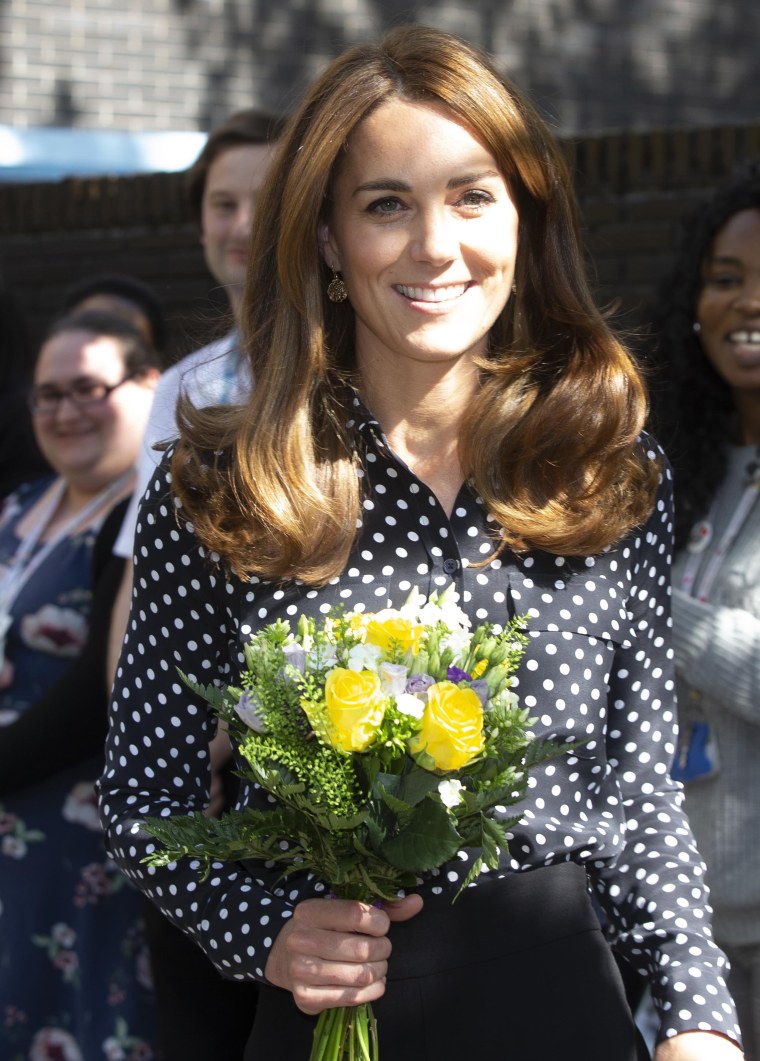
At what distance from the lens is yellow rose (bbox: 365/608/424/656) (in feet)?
6.20

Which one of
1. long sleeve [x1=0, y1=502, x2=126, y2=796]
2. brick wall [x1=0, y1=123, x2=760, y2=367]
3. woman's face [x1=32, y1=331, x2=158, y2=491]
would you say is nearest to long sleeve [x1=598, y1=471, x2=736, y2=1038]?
long sleeve [x1=0, y1=502, x2=126, y2=796]

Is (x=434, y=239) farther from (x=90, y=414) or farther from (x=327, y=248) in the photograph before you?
(x=90, y=414)

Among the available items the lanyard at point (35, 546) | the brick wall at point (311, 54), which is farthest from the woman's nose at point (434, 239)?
the brick wall at point (311, 54)

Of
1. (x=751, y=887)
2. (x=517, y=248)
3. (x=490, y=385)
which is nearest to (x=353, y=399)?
(x=490, y=385)

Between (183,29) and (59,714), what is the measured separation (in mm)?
6528

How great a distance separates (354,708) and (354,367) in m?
0.89

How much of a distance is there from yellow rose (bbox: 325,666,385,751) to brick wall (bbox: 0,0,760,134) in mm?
7133

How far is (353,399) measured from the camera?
7.91 ft

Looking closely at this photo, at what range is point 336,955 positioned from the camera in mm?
1953

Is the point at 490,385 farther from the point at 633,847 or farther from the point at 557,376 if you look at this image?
the point at 633,847

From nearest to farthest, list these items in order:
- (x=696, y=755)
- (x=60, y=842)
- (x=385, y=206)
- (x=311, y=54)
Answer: (x=385, y=206) → (x=696, y=755) → (x=60, y=842) → (x=311, y=54)

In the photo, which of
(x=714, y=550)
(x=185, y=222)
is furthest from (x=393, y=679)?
(x=185, y=222)

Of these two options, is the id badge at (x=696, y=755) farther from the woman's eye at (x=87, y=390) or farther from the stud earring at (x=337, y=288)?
the woman's eye at (x=87, y=390)

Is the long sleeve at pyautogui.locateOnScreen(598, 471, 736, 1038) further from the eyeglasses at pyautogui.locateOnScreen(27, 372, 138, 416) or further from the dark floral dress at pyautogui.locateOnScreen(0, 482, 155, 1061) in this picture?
the eyeglasses at pyautogui.locateOnScreen(27, 372, 138, 416)
